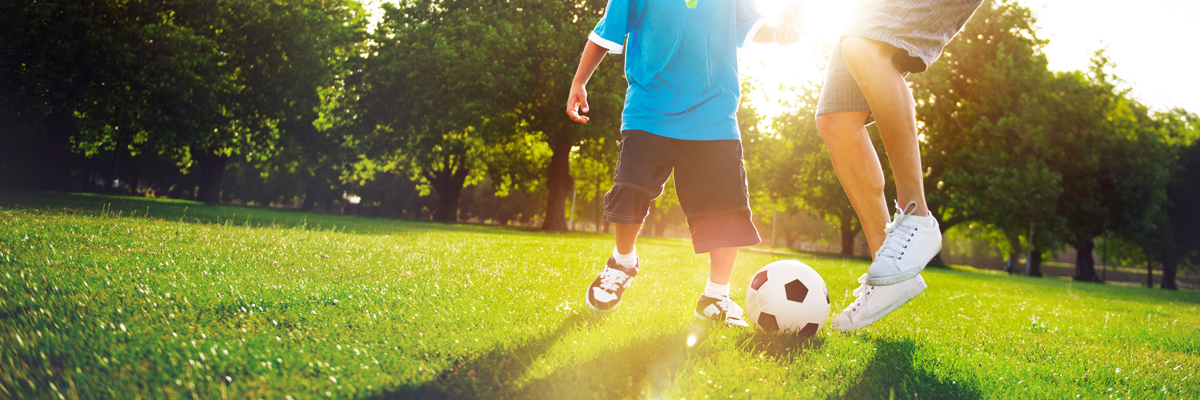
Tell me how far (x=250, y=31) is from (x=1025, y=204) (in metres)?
26.5

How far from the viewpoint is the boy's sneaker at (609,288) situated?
2979mm

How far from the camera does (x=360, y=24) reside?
22.4 metres

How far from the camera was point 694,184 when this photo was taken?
127 inches

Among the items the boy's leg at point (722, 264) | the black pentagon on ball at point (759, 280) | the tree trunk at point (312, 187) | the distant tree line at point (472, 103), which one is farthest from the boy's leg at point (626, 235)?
Answer: the tree trunk at point (312, 187)

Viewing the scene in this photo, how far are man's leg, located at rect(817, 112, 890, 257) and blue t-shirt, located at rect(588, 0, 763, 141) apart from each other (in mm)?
527

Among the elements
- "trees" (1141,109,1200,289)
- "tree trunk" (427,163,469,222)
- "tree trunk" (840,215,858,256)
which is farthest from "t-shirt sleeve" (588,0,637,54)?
"trees" (1141,109,1200,289)

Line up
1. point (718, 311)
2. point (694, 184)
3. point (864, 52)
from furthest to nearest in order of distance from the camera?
point (694, 184)
point (718, 311)
point (864, 52)

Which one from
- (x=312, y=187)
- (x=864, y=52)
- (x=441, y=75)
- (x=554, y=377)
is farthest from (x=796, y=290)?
(x=312, y=187)

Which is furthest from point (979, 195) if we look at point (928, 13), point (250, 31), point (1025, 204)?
point (250, 31)

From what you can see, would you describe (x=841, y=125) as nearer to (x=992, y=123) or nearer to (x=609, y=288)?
(x=609, y=288)

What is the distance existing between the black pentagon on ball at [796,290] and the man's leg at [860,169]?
1.41 feet

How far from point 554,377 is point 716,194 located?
1.68 meters

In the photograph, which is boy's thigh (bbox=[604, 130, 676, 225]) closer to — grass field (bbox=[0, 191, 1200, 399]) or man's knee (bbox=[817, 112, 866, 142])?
grass field (bbox=[0, 191, 1200, 399])

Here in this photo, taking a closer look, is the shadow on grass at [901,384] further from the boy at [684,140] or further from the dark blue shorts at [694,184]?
the dark blue shorts at [694,184]
